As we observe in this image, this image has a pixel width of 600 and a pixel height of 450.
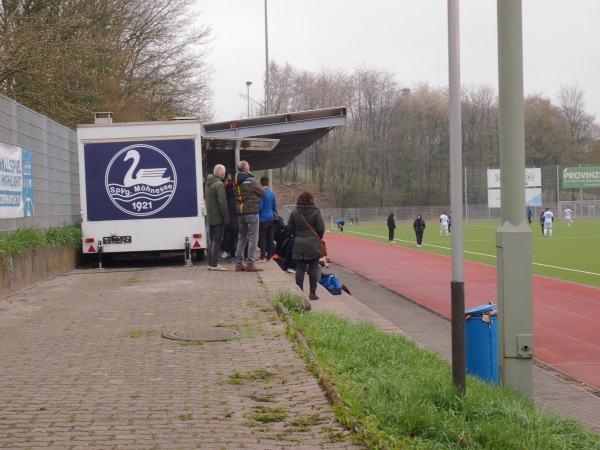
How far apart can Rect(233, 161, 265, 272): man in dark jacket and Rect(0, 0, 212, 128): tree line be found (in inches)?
361

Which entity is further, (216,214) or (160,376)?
Answer: (216,214)

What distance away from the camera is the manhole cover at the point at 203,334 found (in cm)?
843

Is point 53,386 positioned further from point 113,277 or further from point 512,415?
point 113,277

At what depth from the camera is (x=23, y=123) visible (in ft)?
46.8

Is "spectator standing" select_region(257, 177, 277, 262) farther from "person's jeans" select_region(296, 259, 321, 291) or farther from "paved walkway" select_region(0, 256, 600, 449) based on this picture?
"paved walkway" select_region(0, 256, 600, 449)

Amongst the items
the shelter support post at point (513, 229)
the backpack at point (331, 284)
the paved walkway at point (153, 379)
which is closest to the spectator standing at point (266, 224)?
the backpack at point (331, 284)

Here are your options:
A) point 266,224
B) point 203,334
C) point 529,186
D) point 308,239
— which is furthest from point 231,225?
point 529,186

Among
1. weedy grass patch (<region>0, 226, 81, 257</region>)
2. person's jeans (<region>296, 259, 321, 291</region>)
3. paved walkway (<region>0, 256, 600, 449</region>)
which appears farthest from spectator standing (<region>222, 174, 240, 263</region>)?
paved walkway (<region>0, 256, 600, 449</region>)

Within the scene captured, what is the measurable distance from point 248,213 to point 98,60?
53.1 ft

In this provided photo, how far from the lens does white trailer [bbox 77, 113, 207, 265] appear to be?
16.6m

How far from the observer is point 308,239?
13.5 meters

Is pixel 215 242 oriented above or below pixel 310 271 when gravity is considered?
above

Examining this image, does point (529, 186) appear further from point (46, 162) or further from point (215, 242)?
point (46, 162)

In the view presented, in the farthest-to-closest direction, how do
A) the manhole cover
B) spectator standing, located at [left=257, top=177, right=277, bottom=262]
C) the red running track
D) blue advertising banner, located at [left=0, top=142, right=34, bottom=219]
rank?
spectator standing, located at [left=257, top=177, right=277, bottom=262]
blue advertising banner, located at [left=0, top=142, right=34, bottom=219]
the red running track
the manhole cover
